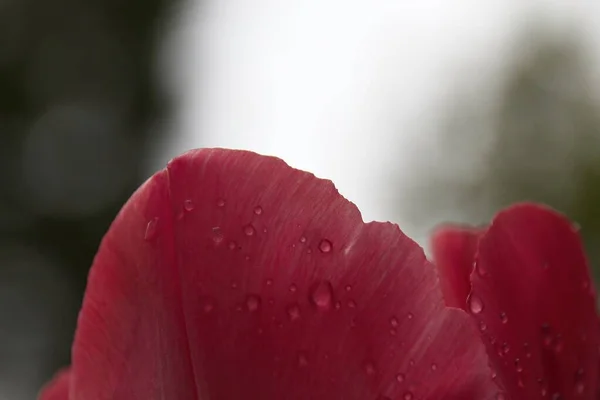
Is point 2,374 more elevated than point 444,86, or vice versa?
point 444,86

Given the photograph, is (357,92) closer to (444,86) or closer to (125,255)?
(444,86)

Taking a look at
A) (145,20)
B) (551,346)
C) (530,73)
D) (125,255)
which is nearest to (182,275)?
(125,255)

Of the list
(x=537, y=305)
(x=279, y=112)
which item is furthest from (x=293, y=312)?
(x=279, y=112)

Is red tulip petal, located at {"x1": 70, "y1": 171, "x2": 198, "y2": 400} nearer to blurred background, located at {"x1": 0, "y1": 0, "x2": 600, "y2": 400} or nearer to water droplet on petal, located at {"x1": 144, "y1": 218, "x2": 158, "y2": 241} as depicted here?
water droplet on petal, located at {"x1": 144, "y1": 218, "x2": 158, "y2": 241}

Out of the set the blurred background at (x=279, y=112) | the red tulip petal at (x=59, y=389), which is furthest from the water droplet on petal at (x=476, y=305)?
the blurred background at (x=279, y=112)

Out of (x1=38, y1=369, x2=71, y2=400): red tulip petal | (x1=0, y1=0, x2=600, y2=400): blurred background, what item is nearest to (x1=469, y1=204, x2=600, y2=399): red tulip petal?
(x1=38, y1=369, x2=71, y2=400): red tulip petal

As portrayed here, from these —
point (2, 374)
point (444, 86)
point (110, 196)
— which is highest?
point (444, 86)

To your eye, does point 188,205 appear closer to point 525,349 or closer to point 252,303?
point 252,303

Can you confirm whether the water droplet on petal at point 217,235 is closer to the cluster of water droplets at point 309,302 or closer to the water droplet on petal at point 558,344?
the cluster of water droplets at point 309,302
